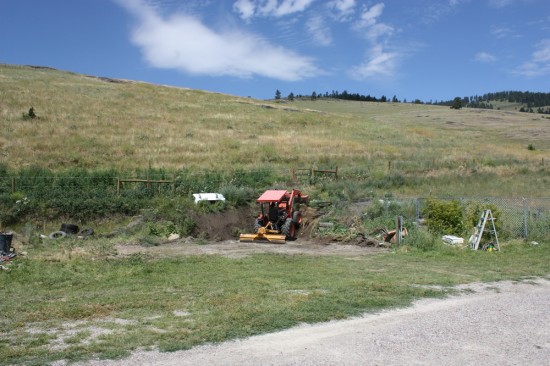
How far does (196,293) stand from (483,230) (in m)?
10.9

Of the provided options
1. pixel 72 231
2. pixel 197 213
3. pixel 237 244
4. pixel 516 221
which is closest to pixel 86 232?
pixel 72 231

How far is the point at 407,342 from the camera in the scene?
6738mm

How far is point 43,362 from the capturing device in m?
5.77

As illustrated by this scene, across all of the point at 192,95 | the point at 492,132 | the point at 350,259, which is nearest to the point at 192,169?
the point at 350,259

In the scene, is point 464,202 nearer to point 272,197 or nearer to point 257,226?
point 272,197

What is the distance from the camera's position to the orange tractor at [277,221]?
755 inches

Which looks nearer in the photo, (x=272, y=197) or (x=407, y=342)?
(x=407, y=342)

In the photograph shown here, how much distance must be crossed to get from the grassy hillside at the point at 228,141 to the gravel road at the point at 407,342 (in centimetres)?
2192

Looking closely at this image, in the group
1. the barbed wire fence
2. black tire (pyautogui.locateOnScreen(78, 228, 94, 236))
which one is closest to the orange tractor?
the barbed wire fence

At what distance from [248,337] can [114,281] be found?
5.36m

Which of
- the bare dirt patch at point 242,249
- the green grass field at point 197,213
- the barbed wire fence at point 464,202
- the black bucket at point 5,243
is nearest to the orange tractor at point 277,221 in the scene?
the bare dirt patch at point 242,249

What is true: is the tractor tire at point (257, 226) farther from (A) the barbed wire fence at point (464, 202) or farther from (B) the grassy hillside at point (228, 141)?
(B) the grassy hillside at point (228, 141)

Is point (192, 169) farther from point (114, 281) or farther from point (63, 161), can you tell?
point (114, 281)

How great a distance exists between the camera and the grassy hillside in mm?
32969
